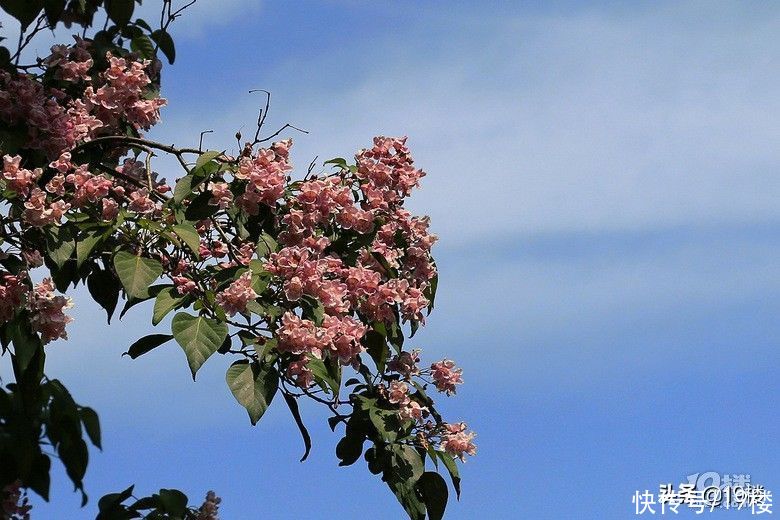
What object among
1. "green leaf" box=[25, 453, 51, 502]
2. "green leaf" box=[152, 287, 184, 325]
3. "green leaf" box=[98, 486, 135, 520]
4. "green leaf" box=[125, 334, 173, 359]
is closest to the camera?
"green leaf" box=[25, 453, 51, 502]

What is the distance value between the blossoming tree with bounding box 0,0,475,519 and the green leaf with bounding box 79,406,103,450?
46 cm

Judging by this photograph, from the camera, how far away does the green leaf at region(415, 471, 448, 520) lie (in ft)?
11.7

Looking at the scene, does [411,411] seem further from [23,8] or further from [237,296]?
[23,8]

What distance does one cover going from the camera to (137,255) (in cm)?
331

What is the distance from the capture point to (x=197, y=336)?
10.1ft

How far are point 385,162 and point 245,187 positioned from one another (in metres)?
0.54

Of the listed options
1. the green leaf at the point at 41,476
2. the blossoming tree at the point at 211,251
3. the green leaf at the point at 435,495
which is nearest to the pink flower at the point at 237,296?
the blossoming tree at the point at 211,251

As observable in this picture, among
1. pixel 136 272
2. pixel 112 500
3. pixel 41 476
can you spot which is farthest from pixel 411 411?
pixel 41 476

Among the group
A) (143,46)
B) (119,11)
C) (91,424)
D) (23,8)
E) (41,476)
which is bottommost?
(41,476)

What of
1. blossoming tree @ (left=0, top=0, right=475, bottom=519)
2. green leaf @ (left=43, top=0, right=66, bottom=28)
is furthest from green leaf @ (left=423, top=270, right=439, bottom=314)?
green leaf @ (left=43, top=0, right=66, bottom=28)

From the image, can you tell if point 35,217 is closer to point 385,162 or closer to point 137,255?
point 137,255

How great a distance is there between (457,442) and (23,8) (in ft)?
5.80

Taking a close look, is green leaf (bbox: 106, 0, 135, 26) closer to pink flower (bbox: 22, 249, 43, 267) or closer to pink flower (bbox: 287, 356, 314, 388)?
pink flower (bbox: 22, 249, 43, 267)

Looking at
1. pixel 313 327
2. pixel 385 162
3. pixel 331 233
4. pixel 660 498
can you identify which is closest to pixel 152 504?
pixel 313 327
